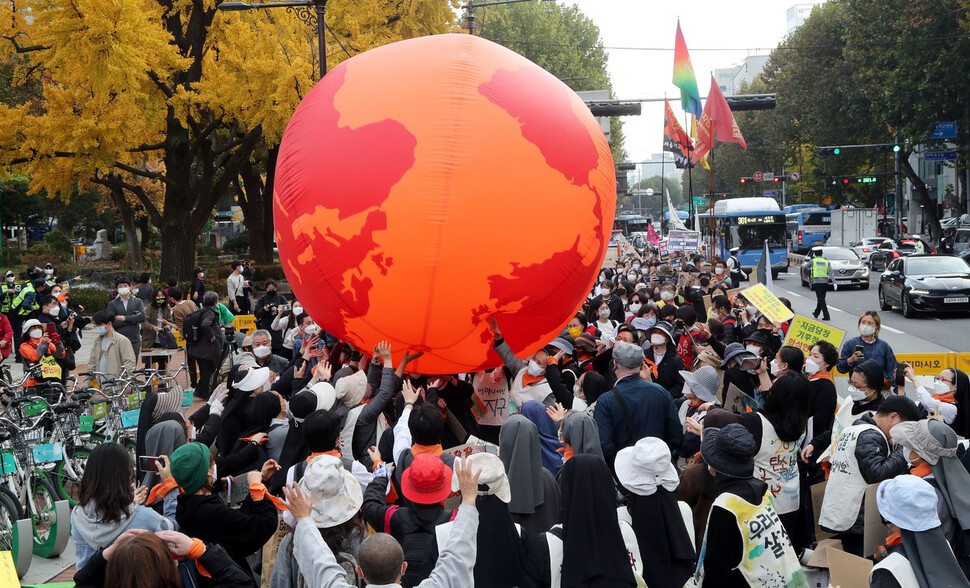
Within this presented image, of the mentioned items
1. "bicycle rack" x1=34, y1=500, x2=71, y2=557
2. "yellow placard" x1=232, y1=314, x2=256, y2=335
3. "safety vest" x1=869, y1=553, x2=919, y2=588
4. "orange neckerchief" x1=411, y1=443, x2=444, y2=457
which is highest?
"orange neckerchief" x1=411, y1=443, x2=444, y2=457

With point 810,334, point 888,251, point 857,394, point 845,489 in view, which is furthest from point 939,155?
point 845,489

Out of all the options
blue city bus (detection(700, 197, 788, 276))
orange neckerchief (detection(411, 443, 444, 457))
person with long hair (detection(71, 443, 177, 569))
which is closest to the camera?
person with long hair (detection(71, 443, 177, 569))

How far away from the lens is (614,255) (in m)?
31.0

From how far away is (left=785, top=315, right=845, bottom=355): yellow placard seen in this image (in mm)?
9016

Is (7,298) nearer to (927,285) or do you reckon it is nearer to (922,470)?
(922,470)

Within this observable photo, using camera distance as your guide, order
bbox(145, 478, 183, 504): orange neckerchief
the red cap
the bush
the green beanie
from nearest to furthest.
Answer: the red cap
the green beanie
bbox(145, 478, 183, 504): orange neckerchief
the bush

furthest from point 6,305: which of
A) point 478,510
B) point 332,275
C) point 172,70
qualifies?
point 478,510

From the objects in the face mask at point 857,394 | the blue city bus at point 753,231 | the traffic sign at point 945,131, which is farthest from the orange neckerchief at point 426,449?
the traffic sign at point 945,131

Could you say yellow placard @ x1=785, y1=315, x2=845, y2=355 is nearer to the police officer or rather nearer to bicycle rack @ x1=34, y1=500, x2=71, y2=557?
bicycle rack @ x1=34, y1=500, x2=71, y2=557

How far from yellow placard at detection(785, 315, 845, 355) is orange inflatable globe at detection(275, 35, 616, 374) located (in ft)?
12.5

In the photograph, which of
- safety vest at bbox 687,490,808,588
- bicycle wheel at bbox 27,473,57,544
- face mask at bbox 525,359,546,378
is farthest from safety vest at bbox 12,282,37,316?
safety vest at bbox 687,490,808,588

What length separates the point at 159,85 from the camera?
70.6 ft

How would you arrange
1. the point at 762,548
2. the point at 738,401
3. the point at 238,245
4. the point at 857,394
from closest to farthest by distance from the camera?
1. the point at 762,548
2. the point at 857,394
3. the point at 738,401
4. the point at 238,245

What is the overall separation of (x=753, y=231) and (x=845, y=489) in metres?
36.0
